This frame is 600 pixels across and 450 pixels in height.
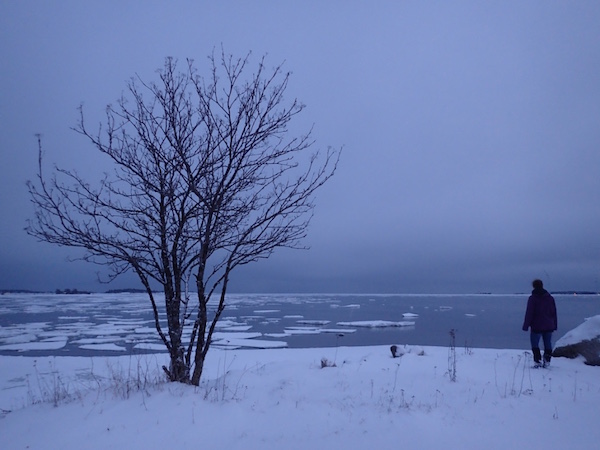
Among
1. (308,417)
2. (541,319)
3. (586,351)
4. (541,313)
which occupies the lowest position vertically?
(586,351)

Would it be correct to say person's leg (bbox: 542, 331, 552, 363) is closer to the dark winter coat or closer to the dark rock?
the dark winter coat

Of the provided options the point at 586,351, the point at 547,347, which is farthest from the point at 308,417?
the point at 586,351

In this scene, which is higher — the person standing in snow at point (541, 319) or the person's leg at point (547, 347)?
the person standing in snow at point (541, 319)

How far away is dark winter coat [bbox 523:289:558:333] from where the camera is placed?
895 cm

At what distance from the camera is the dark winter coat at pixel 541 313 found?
8.95 metres

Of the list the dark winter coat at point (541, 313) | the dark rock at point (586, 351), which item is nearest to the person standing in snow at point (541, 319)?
the dark winter coat at point (541, 313)

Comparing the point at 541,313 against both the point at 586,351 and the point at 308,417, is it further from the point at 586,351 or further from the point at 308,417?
the point at 308,417

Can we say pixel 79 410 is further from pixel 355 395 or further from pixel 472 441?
pixel 472 441

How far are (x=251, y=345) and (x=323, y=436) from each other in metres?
13.8

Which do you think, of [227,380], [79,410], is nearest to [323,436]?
[79,410]

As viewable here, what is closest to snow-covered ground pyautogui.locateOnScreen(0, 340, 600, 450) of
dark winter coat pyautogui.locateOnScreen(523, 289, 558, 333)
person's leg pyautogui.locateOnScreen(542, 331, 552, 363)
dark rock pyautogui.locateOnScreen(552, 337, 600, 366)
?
person's leg pyautogui.locateOnScreen(542, 331, 552, 363)

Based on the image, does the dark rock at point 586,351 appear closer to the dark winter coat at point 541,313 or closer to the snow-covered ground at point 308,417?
the dark winter coat at point 541,313

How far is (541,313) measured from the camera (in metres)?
9.03

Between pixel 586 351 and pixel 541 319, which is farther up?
pixel 541 319
